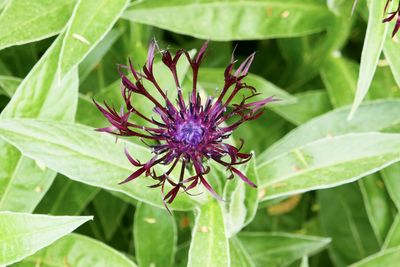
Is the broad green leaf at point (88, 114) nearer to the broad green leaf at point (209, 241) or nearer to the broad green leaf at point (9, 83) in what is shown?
the broad green leaf at point (9, 83)

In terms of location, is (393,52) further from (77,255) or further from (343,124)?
(77,255)

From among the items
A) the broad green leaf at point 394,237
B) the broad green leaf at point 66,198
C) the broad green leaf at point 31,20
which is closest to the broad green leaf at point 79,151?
the broad green leaf at point 31,20

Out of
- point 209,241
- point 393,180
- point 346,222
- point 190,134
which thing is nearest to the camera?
point 190,134

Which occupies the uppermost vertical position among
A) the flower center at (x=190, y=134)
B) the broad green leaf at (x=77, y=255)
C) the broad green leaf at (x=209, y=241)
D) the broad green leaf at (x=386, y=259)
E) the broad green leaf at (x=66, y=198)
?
the flower center at (x=190, y=134)

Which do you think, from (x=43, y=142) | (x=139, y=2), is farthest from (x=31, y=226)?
(x=139, y=2)

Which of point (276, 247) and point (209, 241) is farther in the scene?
point (276, 247)

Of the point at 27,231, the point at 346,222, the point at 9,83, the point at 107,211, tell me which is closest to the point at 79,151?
the point at 27,231
